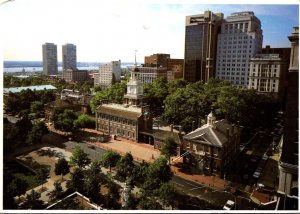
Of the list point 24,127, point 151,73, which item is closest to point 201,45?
point 151,73

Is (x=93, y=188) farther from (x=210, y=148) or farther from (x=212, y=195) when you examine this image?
(x=210, y=148)

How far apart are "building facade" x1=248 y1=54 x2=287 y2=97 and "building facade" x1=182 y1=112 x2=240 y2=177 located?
1142 cm

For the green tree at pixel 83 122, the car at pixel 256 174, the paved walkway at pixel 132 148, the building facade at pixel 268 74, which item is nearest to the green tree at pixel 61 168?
the paved walkway at pixel 132 148

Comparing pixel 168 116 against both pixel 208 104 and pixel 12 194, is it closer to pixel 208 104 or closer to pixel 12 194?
pixel 208 104

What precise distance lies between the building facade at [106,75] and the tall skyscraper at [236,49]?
59.7 feet

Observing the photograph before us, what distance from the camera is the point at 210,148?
46.6ft

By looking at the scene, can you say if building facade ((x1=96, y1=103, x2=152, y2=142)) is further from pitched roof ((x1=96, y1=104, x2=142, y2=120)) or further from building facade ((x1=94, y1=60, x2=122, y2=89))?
building facade ((x1=94, y1=60, x2=122, y2=89))

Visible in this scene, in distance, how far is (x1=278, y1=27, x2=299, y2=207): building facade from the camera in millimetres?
9984

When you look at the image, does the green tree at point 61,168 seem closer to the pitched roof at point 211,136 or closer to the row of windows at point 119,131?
the pitched roof at point 211,136

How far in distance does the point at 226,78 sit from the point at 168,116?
12468 millimetres

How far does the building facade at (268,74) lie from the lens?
78.7 ft

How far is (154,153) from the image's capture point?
664 inches

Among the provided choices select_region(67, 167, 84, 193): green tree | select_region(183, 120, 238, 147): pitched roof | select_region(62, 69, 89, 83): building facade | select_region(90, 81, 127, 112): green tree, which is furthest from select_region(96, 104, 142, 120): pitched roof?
select_region(62, 69, 89, 83): building facade

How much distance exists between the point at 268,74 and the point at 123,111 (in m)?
14.0
